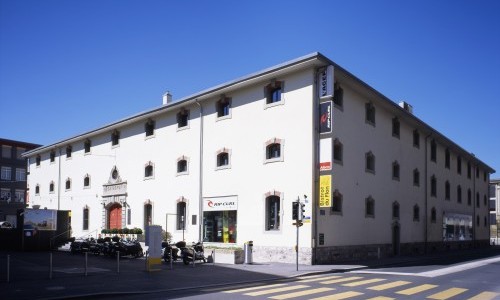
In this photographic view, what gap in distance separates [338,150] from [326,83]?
14.3 feet

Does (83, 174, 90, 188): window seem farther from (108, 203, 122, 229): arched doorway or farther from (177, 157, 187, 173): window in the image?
(177, 157, 187, 173): window

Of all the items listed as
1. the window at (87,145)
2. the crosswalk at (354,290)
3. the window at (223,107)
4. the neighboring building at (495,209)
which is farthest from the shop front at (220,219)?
the neighboring building at (495,209)

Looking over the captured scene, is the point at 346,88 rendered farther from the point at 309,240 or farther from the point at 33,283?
the point at 33,283

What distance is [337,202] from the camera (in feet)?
87.9

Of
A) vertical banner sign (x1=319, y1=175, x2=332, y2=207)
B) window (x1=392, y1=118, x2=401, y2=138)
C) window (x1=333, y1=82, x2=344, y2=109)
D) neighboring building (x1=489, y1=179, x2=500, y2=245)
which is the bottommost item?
neighboring building (x1=489, y1=179, x2=500, y2=245)

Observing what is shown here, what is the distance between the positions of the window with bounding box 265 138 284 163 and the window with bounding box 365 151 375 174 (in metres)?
6.68

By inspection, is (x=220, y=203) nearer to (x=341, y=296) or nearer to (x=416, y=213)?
(x=341, y=296)

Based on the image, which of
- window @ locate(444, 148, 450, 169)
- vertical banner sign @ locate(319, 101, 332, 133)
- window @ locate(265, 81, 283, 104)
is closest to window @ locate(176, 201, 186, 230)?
window @ locate(265, 81, 283, 104)

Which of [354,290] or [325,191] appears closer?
[354,290]

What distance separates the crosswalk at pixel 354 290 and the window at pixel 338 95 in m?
12.0

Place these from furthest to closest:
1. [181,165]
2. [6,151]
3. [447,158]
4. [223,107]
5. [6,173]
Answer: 1. [6,151]
2. [6,173]
3. [447,158]
4. [181,165]
5. [223,107]

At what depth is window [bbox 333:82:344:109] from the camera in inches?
1063

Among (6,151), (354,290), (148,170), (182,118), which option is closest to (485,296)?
(354,290)

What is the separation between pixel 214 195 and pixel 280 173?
564 centimetres
